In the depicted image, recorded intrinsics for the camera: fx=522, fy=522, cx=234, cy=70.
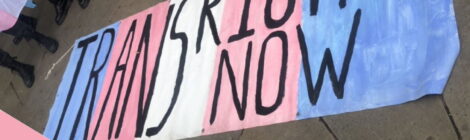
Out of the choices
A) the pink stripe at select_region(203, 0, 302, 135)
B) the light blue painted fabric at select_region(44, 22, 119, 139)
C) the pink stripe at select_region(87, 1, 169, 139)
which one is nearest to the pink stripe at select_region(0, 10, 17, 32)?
the light blue painted fabric at select_region(44, 22, 119, 139)

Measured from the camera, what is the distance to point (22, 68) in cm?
402

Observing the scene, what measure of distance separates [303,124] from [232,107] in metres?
0.32

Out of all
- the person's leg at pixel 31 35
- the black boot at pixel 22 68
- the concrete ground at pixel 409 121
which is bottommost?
the concrete ground at pixel 409 121

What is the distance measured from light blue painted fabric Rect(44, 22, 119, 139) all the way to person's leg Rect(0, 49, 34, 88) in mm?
580

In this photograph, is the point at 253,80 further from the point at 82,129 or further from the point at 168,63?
the point at 82,129

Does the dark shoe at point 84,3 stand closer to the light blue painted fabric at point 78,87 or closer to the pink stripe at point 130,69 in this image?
the light blue painted fabric at point 78,87

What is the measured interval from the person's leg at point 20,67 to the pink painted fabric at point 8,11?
720mm

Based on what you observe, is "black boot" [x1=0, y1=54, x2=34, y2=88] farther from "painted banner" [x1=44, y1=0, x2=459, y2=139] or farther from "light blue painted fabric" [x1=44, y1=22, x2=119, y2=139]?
"painted banner" [x1=44, y1=0, x2=459, y2=139]

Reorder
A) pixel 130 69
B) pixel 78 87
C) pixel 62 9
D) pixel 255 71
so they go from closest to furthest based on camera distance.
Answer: pixel 255 71 → pixel 130 69 → pixel 78 87 → pixel 62 9

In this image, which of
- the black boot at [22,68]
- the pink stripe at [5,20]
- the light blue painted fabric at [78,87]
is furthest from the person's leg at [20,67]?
the pink stripe at [5,20]

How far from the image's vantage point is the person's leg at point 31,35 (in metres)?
3.80

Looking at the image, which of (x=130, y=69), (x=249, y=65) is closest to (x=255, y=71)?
(x=249, y=65)

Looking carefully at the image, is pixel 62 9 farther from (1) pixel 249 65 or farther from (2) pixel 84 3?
A: (1) pixel 249 65

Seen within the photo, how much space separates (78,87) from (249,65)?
4.73ft
